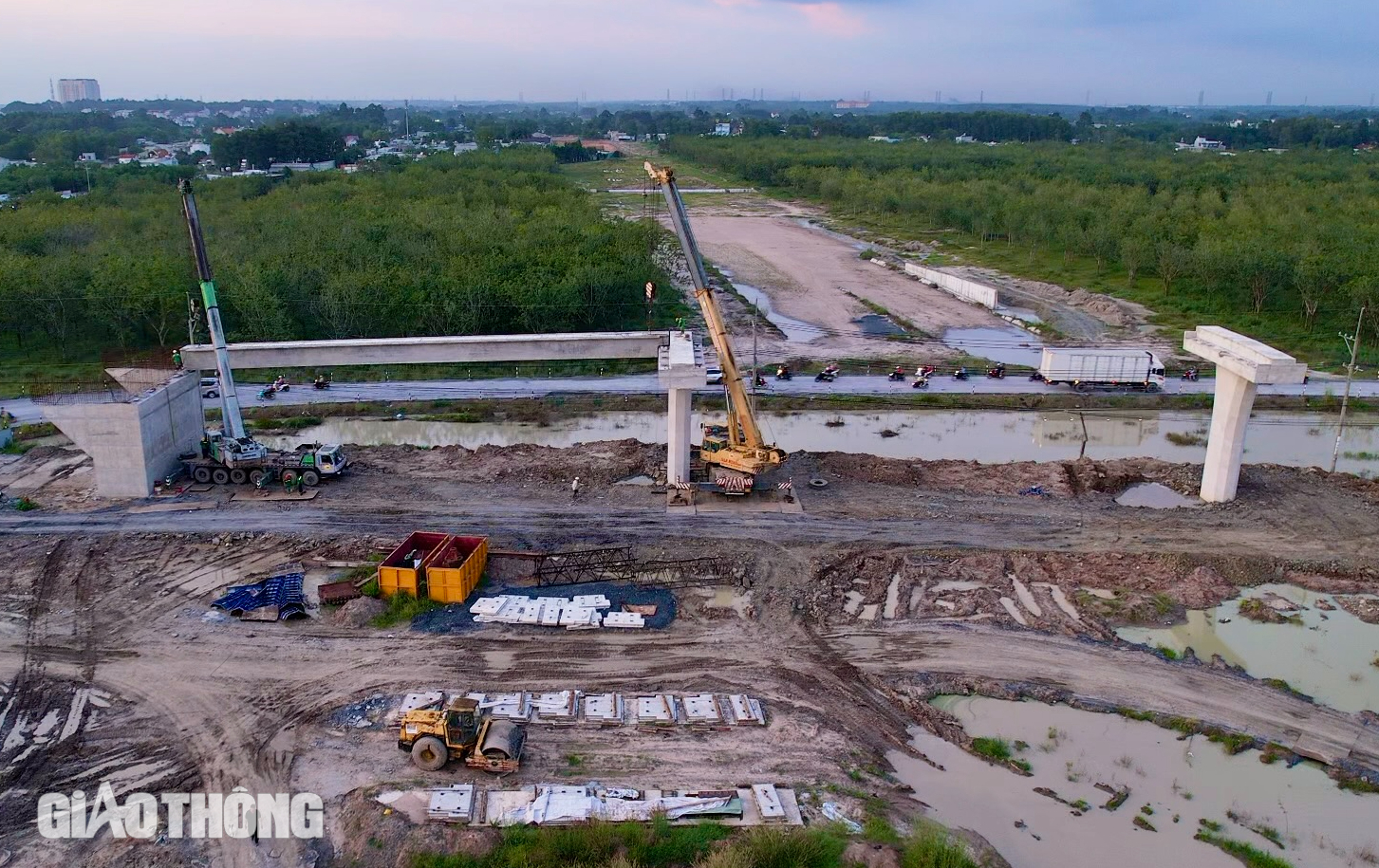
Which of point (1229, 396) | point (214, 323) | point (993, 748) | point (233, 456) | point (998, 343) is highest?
point (214, 323)

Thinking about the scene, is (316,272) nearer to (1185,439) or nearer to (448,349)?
(448,349)

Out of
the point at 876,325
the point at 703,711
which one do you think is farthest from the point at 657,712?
the point at 876,325

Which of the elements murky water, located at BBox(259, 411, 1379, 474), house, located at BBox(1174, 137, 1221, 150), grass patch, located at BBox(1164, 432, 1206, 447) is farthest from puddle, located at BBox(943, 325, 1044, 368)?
house, located at BBox(1174, 137, 1221, 150)

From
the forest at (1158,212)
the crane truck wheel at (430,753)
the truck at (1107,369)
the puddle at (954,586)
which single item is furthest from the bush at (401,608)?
the forest at (1158,212)

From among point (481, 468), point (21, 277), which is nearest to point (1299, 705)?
point (481, 468)

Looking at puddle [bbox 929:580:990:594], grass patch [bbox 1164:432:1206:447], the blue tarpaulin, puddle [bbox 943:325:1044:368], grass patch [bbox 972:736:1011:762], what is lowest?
grass patch [bbox 972:736:1011:762]

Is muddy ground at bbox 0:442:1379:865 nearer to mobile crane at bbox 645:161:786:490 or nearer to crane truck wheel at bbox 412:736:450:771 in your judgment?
crane truck wheel at bbox 412:736:450:771
